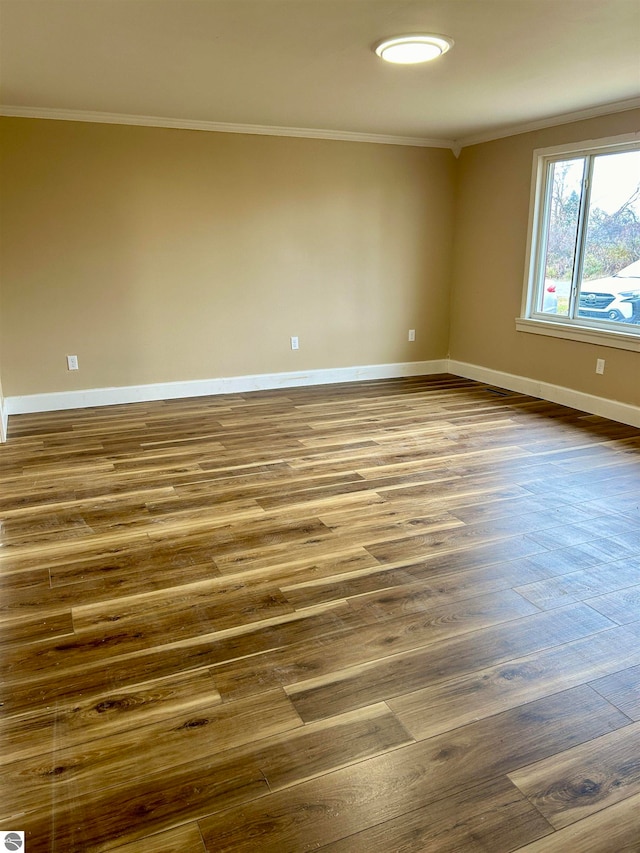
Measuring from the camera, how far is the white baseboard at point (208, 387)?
5.27 meters

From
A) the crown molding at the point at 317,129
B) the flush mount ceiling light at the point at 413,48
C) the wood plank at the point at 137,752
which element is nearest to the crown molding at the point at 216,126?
the crown molding at the point at 317,129

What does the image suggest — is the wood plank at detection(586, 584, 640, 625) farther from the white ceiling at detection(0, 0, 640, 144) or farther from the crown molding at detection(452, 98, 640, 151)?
the crown molding at detection(452, 98, 640, 151)

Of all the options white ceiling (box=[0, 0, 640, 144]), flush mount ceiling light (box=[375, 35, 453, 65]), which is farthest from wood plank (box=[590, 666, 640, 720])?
flush mount ceiling light (box=[375, 35, 453, 65])

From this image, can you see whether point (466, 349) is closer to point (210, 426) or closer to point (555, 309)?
point (555, 309)

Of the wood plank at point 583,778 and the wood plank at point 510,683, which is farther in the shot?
the wood plank at point 510,683

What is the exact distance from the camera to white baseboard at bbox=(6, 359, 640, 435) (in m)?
5.07

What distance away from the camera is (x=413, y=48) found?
3.17 metres

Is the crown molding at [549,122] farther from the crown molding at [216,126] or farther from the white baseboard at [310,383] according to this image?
the white baseboard at [310,383]

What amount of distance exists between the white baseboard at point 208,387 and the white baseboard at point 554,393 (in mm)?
444

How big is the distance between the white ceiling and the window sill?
1641 mm

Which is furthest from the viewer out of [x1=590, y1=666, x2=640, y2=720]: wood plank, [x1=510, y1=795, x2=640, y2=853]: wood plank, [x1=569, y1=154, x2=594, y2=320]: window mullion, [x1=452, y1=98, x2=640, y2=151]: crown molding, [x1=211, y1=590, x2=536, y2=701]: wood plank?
[x1=569, y1=154, x2=594, y2=320]: window mullion

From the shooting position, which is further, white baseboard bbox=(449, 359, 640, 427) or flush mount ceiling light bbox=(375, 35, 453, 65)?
white baseboard bbox=(449, 359, 640, 427)

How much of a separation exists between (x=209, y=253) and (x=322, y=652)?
4.26m

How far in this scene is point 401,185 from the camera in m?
6.22
